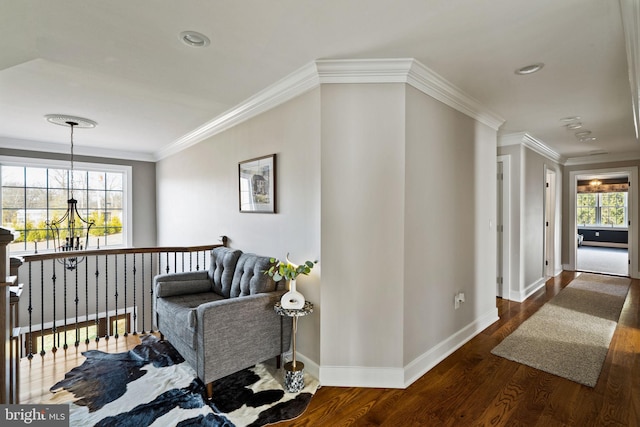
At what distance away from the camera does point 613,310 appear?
4.14 meters

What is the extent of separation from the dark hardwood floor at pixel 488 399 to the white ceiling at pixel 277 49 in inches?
95.7

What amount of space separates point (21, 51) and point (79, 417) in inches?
96.6

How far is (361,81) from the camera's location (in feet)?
7.92

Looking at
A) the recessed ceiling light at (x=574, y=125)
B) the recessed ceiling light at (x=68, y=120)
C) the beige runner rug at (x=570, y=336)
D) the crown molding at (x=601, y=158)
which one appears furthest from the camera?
the crown molding at (x=601, y=158)

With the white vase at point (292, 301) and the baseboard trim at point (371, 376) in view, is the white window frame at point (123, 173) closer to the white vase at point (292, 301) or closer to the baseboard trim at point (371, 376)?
the white vase at point (292, 301)

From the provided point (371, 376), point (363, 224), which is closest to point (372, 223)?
point (363, 224)

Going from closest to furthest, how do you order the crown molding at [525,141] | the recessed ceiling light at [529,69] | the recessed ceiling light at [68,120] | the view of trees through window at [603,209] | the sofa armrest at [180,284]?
the recessed ceiling light at [529,69], the sofa armrest at [180,284], the recessed ceiling light at [68,120], the crown molding at [525,141], the view of trees through window at [603,209]

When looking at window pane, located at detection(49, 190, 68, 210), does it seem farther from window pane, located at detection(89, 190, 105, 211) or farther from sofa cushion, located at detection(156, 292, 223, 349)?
sofa cushion, located at detection(156, 292, 223, 349)

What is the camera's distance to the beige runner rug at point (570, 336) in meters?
2.71

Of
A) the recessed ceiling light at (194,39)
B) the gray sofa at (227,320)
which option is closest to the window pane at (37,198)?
the gray sofa at (227,320)

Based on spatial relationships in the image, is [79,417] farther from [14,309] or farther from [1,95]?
[1,95]

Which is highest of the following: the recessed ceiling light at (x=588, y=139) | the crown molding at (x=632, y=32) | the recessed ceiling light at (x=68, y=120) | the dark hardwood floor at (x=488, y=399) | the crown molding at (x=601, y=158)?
the recessed ceiling light at (x=68, y=120)

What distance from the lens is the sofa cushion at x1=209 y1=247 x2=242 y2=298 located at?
3.23 metres

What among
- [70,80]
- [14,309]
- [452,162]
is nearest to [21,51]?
[70,80]
